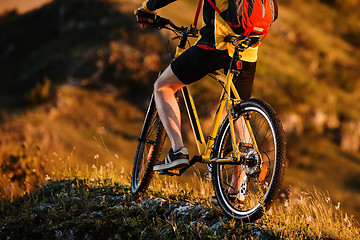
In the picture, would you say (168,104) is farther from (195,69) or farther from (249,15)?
(249,15)

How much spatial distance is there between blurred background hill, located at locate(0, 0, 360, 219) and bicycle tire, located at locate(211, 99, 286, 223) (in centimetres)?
2378

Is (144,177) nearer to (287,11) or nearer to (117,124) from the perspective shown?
(117,124)

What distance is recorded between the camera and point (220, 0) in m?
3.95

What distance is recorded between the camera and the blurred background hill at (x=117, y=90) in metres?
33.5

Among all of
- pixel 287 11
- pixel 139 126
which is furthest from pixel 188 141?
pixel 287 11

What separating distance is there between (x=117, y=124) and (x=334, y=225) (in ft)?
106

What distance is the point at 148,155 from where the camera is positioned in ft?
17.5

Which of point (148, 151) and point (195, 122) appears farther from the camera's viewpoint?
point (148, 151)

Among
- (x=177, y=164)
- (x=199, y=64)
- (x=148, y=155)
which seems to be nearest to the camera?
(x=199, y=64)

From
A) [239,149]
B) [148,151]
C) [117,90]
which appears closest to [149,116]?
[148,151]

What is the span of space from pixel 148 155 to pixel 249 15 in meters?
2.19

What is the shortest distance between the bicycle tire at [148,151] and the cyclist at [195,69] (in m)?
0.47

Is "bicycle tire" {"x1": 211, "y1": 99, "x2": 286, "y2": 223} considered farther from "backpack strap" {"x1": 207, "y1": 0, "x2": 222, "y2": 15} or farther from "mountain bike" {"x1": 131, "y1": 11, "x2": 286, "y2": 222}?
"backpack strap" {"x1": 207, "y1": 0, "x2": 222, "y2": 15}

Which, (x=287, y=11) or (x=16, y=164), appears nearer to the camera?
(x=16, y=164)
